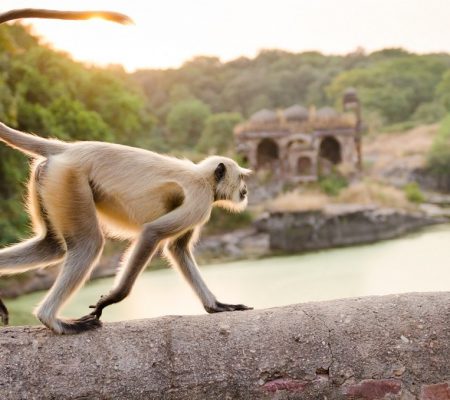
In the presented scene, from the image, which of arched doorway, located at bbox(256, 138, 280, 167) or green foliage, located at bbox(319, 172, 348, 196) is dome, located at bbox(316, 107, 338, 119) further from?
green foliage, located at bbox(319, 172, 348, 196)

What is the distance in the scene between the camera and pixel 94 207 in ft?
9.45

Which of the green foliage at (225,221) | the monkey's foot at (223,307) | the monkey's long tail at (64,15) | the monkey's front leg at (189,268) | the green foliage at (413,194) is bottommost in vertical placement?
the green foliage at (413,194)

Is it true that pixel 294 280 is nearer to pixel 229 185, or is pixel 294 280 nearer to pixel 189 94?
pixel 229 185

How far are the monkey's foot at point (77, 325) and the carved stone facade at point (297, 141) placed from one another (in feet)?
88.6

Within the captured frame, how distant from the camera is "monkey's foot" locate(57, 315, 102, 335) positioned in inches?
105

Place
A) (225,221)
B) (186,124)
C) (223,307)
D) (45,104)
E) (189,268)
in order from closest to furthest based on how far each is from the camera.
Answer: (223,307)
(189,268)
(45,104)
(225,221)
(186,124)

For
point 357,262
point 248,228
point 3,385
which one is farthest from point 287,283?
point 3,385

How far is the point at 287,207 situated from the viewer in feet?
82.6

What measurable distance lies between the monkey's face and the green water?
10.3 metres

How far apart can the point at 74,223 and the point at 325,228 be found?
2210 centimetres

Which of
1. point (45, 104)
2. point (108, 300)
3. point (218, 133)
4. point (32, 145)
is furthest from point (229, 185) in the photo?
point (218, 133)

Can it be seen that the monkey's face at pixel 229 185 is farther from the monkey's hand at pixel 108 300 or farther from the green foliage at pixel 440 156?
the green foliage at pixel 440 156

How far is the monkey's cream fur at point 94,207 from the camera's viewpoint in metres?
2.83

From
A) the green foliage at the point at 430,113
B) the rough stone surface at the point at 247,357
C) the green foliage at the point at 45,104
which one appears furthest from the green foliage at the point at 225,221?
the green foliage at the point at 430,113
